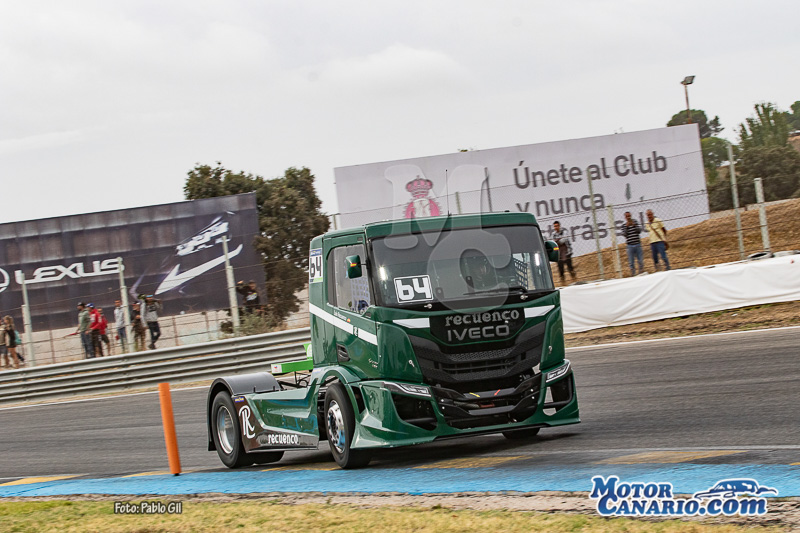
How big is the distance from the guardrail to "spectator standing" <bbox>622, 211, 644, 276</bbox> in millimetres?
6794

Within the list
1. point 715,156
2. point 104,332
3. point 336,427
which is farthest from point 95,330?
point 715,156

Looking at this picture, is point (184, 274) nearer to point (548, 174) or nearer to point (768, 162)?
point (548, 174)

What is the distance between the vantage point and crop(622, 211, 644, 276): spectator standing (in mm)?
18953

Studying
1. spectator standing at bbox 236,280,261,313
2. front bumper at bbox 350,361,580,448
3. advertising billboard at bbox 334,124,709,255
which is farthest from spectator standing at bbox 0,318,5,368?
front bumper at bbox 350,361,580,448

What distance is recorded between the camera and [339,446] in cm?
848

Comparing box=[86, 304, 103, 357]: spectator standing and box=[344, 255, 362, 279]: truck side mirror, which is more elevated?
box=[344, 255, 362, 279]: truck side mirror

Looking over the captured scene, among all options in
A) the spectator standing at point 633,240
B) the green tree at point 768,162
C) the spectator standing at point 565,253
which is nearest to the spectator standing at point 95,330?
the spectator standing at point 565,253

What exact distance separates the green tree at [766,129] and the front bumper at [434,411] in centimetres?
5182

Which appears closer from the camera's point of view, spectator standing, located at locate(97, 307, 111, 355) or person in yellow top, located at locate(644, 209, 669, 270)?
person in yellow top, located at locate(644, 209, 669, 270)

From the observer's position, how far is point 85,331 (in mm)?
22422

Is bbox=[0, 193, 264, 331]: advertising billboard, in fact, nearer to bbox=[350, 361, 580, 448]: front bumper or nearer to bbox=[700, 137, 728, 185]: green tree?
bbox=[700, 137, 728, 185]: green tree

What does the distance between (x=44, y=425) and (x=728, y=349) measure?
11.5 metres

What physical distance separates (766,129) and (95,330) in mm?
46599

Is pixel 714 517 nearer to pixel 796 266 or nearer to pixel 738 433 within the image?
pixel 738 433
